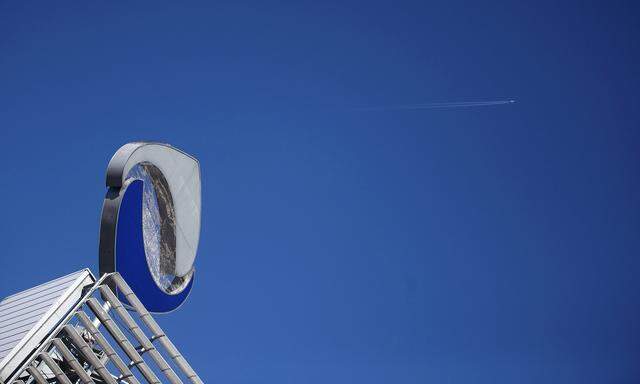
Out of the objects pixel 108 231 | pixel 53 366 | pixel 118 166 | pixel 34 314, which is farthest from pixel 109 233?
pixel 53 366

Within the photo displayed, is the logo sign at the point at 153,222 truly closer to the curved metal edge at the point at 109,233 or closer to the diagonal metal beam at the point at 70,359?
the curved metal edge at the point at 109,233

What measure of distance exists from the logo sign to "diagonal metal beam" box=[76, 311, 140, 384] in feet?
8.12

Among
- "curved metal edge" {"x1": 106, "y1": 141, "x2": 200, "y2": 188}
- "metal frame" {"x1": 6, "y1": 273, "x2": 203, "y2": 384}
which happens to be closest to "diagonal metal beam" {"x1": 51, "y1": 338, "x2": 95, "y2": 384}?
"metal frame" {"x1": 6, "y1": 273, "x2": 203, "y2": 384}

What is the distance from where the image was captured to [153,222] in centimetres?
4444

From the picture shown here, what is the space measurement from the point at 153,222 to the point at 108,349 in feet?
28.0

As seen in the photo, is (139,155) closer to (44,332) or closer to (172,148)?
(172,148)

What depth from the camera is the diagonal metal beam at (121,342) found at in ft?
124

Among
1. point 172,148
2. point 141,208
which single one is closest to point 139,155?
point 141,208

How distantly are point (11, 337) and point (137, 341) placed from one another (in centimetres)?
499

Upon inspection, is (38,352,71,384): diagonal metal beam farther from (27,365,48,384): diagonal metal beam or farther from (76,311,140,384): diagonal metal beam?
(76,311,140,384): diagonal metal beam

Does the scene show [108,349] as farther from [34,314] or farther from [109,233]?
[109,233]

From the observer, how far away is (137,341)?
3906cm

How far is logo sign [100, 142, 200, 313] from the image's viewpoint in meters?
39.1

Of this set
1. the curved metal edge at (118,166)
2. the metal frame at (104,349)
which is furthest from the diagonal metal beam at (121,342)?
the curved metal edge at (118,166)
